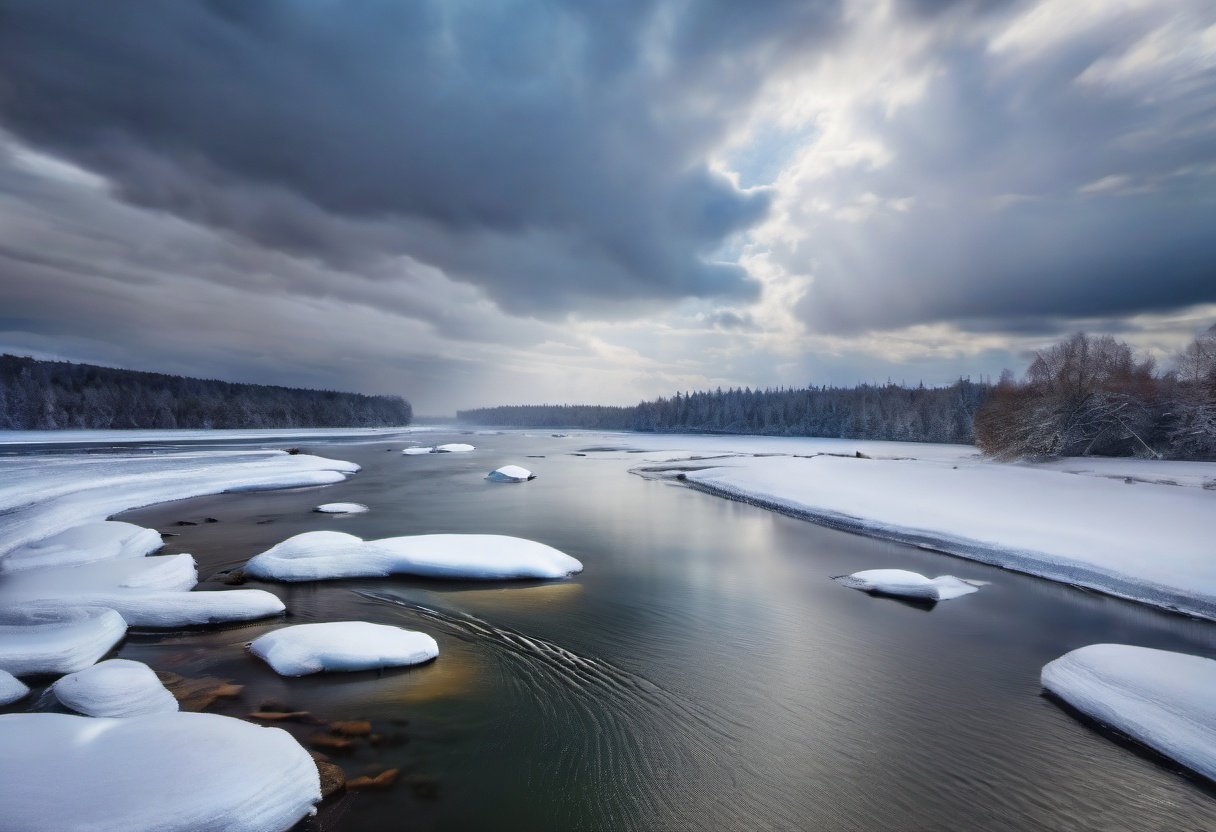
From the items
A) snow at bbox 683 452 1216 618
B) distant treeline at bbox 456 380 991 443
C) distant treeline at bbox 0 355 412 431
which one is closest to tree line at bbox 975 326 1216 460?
snow at bbox 683 452 1216 618

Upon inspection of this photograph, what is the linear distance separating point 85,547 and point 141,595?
16.7ft

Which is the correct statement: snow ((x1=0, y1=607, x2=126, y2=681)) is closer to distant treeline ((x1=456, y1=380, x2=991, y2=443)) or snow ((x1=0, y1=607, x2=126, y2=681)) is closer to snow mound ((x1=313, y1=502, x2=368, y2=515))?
snow mound ((x1=313, y1=502, x2=368, y2=515))

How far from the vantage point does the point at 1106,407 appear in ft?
106

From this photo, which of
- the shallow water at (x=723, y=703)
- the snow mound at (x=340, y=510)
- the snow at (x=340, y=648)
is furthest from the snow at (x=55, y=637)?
the snow mound at (x=340, y=510)

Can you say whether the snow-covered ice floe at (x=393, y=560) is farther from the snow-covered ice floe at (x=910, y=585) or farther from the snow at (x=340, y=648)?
the snow-covered ice floe at (x=910, y=585)

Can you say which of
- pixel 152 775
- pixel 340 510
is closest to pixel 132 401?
pixel 340 510

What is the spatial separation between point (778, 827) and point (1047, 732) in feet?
13.6

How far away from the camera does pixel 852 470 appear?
1143 inches

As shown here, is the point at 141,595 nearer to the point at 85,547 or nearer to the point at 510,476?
the point at 85,547

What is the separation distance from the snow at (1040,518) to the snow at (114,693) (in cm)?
1763

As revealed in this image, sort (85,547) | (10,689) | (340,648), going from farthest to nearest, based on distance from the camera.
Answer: (85,547) < (340,648) < (10,689)

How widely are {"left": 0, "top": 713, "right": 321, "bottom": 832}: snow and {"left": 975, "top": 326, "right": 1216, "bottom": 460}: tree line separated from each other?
44.1 m

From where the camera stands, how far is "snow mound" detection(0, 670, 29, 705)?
5.61 m

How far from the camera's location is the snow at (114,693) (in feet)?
17.6
